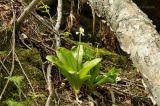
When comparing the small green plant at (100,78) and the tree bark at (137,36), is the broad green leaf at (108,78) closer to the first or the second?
the small green plant at (100,78)

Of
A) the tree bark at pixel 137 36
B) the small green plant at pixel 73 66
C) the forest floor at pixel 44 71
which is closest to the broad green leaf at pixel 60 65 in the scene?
the small green plant at pixel 73 66

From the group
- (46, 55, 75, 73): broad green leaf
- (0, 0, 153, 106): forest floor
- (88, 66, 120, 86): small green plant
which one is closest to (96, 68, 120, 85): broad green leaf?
(88, 66, 120, 86): small green plant

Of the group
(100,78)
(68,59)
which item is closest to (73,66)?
(68,59)

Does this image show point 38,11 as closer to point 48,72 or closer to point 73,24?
point 73,24

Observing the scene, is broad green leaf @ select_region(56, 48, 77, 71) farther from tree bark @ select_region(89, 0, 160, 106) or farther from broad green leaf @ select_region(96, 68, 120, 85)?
tree bark @ select_region(89, 0, 160, 106)

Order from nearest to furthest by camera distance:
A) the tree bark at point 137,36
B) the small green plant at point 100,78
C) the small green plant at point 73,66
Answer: the tree bark at point 137,36 → the small green plant at point 73,66 → the small green plant at point 100,78

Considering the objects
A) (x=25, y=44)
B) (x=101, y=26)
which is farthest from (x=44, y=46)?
(x=101, y=26)
